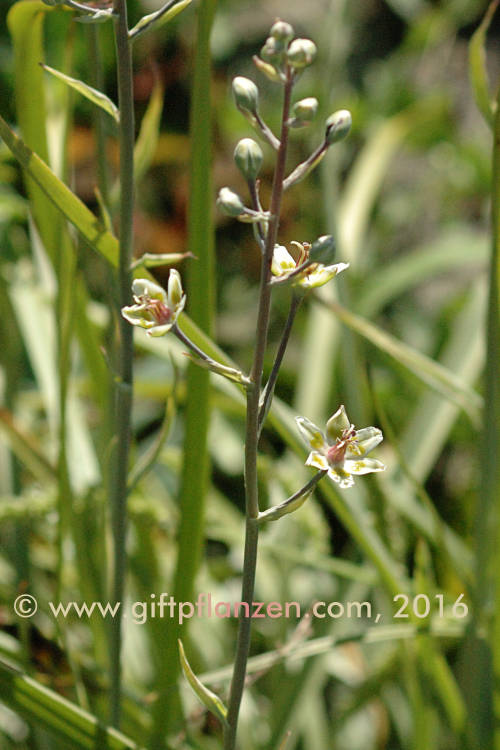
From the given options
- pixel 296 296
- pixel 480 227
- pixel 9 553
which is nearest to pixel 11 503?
pixel 9 553

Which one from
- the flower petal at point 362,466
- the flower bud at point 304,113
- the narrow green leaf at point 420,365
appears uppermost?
the flower bud at point 304,113

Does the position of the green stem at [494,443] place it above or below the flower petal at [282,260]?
below

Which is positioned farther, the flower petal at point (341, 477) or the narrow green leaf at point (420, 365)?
the narrow green leaf at point (420, 365)

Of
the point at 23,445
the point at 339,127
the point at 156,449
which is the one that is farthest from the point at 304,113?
the point at 23,445

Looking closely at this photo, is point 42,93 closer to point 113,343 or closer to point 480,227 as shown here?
point 113,343

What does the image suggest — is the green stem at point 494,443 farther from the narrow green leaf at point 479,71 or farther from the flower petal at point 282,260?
the flower petal at point 282,260

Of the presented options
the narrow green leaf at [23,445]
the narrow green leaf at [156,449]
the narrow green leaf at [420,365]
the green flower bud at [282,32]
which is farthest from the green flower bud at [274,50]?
the narrow green leaf at [23,445]

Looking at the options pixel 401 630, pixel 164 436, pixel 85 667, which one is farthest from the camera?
pixel 85 667
